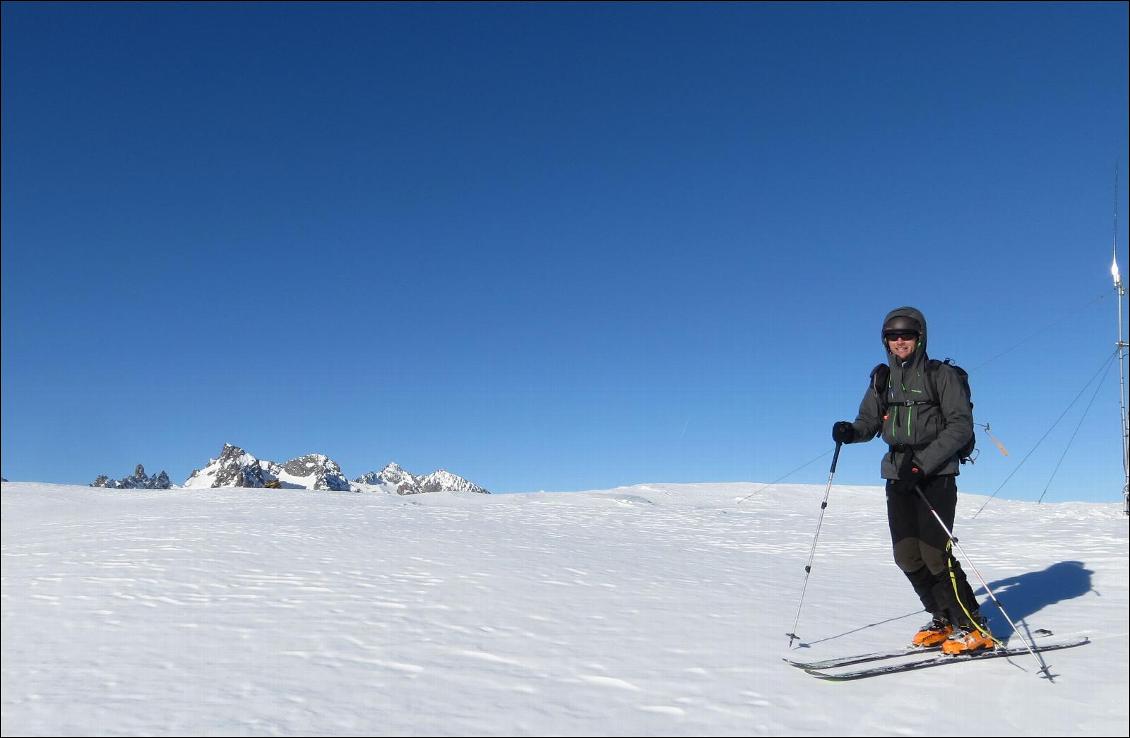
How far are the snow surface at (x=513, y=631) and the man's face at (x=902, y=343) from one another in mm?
2314

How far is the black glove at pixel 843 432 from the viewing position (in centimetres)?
599

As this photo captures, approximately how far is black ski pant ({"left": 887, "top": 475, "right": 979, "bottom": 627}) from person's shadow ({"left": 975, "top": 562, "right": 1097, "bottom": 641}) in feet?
2.23

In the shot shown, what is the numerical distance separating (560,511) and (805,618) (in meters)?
12.3

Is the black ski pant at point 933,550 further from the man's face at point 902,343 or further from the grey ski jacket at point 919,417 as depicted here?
the man's face at point 902,343

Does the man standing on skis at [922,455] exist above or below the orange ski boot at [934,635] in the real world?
above

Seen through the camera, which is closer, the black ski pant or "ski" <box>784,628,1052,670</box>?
"ski" <box>784,628,1052,670</box>

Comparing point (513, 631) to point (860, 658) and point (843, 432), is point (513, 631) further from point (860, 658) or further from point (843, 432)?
point (843, 432)

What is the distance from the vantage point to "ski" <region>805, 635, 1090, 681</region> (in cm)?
479

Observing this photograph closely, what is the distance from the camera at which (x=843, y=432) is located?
236 inches

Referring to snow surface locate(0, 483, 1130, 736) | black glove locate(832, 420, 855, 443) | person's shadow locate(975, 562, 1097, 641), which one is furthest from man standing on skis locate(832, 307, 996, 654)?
person's shadow locate(975, 562, 1097, 641)

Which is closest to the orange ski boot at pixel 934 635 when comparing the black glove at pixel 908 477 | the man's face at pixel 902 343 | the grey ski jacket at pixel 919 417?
the black glove at pixel 908 477

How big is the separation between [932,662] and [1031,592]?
12.9 feet

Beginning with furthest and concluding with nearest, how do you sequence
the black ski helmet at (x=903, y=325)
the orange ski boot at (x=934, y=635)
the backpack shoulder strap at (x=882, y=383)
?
the backpack shoulder strap at (x=882, y=383) < the black ski helmet at (x=903, y=325) < the orange ski boot at (x=934, y=635)

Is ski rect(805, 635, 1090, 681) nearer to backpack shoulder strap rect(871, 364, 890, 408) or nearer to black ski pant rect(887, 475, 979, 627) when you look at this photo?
black ski pant rect(887, 475, 979, 627)
